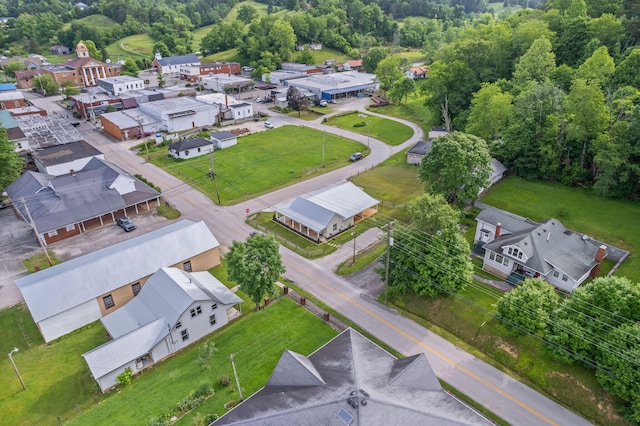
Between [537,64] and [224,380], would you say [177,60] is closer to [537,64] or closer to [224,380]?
[537,64]

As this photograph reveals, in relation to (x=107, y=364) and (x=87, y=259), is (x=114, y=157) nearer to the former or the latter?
(x=87, y=259)

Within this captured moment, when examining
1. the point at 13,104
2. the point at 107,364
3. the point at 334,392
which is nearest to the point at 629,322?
the point at 334,392

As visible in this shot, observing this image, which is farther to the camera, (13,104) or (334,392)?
(13,104)

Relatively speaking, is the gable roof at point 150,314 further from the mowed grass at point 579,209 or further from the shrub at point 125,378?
the mowed grass at point 579,209

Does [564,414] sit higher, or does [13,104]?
[13,104]

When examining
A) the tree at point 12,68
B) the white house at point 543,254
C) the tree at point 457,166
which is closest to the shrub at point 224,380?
the white house at point 543,254

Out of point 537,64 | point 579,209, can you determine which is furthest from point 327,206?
point 537,64

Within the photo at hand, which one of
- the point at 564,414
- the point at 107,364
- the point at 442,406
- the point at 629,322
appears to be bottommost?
the point at 564,414

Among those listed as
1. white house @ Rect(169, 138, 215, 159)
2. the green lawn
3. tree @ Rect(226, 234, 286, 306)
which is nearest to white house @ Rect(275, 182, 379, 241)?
tree @ Rect(226, 234, 286, 306)
